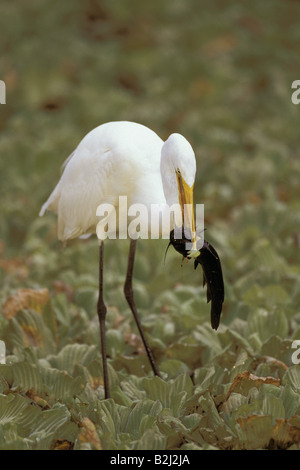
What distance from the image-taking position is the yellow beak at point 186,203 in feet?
11.9

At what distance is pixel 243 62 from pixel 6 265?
6.50 metres

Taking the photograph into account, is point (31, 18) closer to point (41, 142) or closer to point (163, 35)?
point (163, 35)

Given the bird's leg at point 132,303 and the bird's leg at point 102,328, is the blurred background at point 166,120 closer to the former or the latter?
the bird's leg at point 132,303

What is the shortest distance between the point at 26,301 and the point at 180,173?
60.5 inches

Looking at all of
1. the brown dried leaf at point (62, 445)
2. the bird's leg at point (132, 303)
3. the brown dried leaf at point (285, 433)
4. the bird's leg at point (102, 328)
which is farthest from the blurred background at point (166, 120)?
the brown dried leaf at point (62, 445)

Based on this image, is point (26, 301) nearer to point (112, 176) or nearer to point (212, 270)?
point (112, 176)

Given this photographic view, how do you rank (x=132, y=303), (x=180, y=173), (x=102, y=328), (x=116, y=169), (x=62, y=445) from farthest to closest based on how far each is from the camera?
(x=132, y=303)
(x=102, y=328)
(x=116, y=169)
(x=180, y=173)
(x=62, y=445)

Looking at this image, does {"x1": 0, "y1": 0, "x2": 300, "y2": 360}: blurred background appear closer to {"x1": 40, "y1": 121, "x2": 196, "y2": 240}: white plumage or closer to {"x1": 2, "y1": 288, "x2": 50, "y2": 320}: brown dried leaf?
{"x1": 2, "y1": 288, "x2": 50, "y2": 320}: brown dried leaf

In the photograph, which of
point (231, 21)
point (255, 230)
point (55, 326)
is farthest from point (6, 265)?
point (231, 21)

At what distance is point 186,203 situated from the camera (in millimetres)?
3650

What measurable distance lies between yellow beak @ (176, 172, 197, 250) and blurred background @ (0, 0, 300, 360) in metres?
1.21

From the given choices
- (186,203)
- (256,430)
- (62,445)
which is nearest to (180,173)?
(186,203)

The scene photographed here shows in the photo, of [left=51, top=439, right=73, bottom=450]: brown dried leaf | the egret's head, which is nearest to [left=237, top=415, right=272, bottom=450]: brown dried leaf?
[left=51, top=439, right=73, bottom=450]: brown dried leaf

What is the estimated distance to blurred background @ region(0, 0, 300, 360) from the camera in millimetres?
5656
